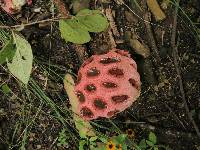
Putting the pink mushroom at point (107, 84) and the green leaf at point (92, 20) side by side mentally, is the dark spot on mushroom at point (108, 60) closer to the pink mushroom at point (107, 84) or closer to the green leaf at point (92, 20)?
the pink mushroom at point (107, 84)

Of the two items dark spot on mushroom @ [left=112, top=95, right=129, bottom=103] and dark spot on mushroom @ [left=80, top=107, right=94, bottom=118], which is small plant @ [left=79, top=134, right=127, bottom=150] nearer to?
dark spot on mushroom @ [left=80, top=107, right=94, bottom=118]

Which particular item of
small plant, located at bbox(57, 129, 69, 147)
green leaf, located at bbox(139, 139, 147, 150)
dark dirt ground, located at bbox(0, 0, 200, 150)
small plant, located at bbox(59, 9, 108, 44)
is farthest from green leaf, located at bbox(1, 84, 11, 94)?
green leaf, located at bbox(139, 139, 147, 150)

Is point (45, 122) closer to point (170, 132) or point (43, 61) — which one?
point (43, 61)

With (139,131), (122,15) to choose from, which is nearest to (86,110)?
(139,131)

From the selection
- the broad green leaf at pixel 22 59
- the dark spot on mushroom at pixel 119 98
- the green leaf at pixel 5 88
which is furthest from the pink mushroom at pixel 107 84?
the green leaf at pixel 5 88

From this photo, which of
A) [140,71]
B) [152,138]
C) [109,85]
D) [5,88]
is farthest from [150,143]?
[5,88]

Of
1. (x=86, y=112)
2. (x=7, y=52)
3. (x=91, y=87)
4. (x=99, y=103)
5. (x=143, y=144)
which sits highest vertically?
(x=7, y=52)

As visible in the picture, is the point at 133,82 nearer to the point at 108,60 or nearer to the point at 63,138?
the point at 108,60
